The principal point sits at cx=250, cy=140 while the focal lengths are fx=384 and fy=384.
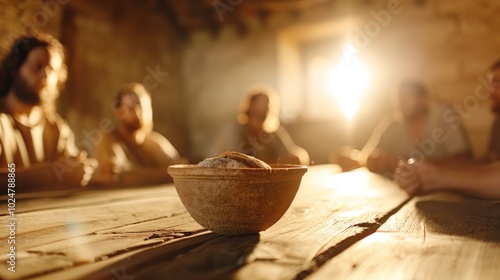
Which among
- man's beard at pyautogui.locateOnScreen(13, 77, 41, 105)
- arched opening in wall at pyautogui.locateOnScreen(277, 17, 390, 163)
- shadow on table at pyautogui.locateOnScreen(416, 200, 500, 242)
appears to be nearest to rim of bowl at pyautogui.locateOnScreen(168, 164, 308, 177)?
shadow on table at pyautogui.locateOnScreen(416, 200, 500, 242)

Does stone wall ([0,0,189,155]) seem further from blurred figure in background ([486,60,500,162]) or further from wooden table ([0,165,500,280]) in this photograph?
blurred figure in background ([486,60,500,162])

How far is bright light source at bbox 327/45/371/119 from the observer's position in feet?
17.8

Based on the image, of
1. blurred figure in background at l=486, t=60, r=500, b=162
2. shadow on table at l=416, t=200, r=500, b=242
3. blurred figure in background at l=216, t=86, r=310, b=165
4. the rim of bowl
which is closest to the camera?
the rim of bowl

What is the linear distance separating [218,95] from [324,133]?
6.74 ft

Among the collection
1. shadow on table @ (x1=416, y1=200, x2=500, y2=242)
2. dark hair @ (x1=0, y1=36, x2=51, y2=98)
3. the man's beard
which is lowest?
shadow on table @ (x1=416, y1=200, x2=500, y2=242)

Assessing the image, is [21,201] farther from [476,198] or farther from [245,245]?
[476,198]

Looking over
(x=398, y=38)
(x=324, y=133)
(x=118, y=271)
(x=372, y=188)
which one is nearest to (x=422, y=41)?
(x=398, y=38)

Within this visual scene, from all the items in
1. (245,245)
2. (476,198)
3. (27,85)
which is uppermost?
(27,85)

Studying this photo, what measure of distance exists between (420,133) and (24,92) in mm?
3427

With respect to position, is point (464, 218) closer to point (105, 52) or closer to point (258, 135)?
point (258, 135)

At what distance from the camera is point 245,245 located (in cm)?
74

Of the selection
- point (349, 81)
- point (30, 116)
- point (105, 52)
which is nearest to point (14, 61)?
point (30, 116)

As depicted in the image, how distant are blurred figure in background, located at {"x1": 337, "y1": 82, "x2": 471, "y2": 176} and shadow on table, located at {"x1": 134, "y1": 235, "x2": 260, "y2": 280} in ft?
9.26

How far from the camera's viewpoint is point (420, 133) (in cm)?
383
